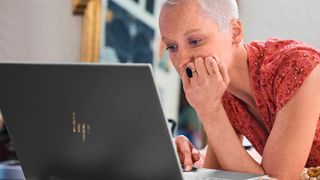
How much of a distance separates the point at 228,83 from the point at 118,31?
1.63 meters

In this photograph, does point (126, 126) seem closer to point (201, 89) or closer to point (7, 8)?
point (201, 89)

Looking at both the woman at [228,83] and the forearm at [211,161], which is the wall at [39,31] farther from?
the woman at [228,83]

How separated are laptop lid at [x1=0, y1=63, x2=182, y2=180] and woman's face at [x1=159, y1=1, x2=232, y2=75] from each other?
0.28 metres

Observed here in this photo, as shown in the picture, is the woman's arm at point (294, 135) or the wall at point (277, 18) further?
the wall at point (277, 18)

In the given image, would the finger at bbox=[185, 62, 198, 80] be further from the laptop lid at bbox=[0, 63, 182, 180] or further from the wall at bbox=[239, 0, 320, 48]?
the wall at bbox=[239, 0, 320, 48]

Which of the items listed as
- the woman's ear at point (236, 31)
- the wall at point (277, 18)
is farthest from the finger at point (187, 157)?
the wall at point (277, 18)

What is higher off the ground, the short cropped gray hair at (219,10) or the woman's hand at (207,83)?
the short cropped gray hair at (219,10)

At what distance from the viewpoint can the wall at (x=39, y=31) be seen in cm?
286

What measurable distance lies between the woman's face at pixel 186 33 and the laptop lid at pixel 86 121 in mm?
280

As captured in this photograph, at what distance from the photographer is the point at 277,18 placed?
2400 millimetres

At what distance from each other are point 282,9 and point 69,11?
1.09 meters

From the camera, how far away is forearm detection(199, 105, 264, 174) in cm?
108

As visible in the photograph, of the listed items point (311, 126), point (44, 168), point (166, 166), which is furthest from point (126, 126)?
point (311, 126)

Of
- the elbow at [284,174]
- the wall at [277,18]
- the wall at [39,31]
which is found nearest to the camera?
the elbow at [284,174]
